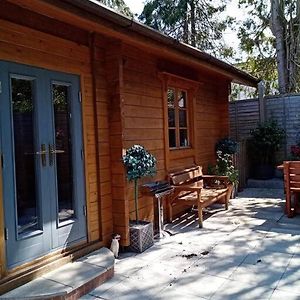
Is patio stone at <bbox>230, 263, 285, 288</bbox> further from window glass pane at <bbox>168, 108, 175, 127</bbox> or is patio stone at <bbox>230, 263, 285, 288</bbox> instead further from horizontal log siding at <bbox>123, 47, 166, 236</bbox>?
window glass pane at <bbox>168, 108, 175, 127</bbox>

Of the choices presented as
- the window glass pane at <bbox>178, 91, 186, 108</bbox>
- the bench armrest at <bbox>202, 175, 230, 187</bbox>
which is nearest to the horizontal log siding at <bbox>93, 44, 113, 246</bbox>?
the window glass pane at <bbox>178, 91, 186, 108</bbox>

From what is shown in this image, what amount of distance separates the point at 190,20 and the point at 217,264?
36.0 feet

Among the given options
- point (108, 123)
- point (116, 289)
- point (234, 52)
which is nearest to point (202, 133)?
point (108, 123)

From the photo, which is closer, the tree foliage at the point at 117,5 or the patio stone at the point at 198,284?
the patio stone at the point at 198,284

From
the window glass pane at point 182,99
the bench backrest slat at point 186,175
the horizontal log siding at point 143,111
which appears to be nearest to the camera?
the horizontal log siding at point 143,111

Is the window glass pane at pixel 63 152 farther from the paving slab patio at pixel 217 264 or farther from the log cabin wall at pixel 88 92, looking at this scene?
the paving slab patio at pixel 217 264

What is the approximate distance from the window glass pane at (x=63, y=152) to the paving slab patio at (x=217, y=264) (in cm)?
82

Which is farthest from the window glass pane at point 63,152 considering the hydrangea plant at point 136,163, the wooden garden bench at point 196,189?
the wooden garden bench at point 196,189

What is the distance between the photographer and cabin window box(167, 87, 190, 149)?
213 inches

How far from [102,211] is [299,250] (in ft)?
7.31

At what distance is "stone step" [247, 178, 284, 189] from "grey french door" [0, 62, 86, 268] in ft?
17.6

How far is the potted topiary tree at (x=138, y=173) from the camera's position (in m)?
3.75

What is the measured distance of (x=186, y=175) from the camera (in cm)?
546

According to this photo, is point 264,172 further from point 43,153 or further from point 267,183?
point 43,153
